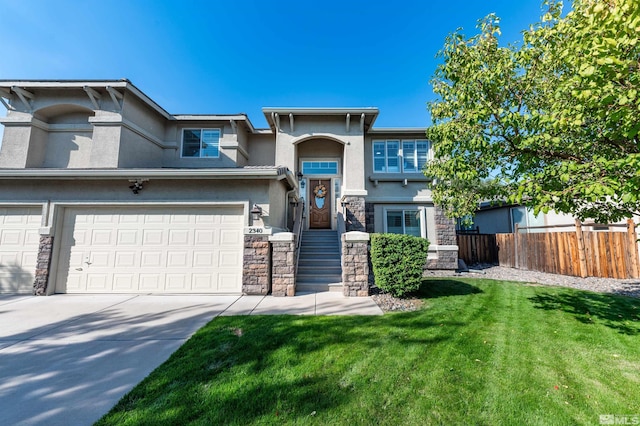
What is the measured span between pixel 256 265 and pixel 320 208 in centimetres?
521

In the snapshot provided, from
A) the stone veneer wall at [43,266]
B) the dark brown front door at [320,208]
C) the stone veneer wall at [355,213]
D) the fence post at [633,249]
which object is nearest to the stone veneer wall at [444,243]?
the stone veneer wall at [355,213]

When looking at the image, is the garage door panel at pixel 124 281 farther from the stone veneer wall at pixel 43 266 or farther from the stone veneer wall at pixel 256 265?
the stone veneer wall at pixel 256 265

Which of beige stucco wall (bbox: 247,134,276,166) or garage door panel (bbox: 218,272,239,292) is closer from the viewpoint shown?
garage door panel (bbox: 218,272,239,292)

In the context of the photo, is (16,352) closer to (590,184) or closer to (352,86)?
(590,184)

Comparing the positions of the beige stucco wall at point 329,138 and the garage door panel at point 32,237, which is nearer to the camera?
the garage door panel at point 32,237

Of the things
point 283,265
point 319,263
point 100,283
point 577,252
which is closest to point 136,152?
point 100,283

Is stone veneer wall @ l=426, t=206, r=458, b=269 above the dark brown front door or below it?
below

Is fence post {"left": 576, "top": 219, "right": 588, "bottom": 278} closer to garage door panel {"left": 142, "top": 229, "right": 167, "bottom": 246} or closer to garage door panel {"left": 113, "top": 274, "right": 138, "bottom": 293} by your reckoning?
garage door panel {"left": 142, "top": 229, "right": 167, "bottom": 246}

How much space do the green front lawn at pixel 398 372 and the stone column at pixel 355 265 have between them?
5.95ft

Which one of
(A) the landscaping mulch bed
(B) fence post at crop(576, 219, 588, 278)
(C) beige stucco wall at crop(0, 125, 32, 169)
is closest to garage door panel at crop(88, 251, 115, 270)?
(C) beige stucco wall at crop(0, 125, 32, 169)

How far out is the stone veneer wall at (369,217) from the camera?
11008mm

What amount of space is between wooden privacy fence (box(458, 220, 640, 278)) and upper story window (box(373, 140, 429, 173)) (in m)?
5.75

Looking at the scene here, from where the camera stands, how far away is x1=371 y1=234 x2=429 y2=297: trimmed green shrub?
643cm

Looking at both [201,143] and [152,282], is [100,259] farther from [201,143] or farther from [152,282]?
[201,143]
